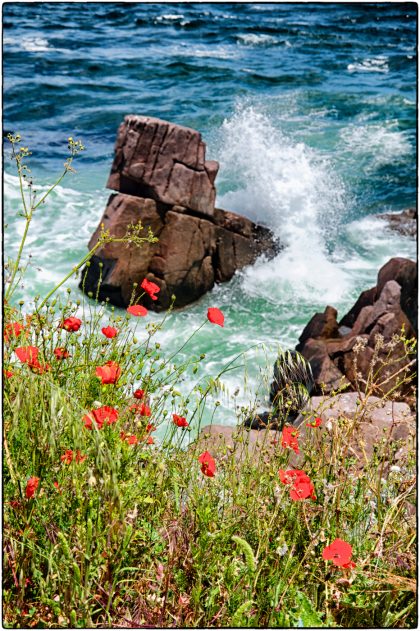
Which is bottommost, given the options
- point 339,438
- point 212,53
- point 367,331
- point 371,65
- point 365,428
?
point 367,331

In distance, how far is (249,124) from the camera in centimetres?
1520

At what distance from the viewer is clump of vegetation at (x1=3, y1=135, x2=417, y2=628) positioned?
7.34 ft

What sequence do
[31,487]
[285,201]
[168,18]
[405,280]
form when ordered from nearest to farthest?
[31,487]
[405,280]
[285,201]
[168,18]

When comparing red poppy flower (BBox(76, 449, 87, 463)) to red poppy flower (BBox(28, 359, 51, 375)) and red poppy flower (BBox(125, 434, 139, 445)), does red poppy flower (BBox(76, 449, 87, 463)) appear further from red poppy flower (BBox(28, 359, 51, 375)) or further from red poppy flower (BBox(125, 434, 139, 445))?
red poppy flower (BBox(28, 359, 51, 375))

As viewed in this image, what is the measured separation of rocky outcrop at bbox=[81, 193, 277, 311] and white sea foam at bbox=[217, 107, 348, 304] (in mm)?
891

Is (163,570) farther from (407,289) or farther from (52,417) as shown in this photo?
(407,289)

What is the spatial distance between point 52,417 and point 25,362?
45cm

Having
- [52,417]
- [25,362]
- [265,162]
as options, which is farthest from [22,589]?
[265,162]

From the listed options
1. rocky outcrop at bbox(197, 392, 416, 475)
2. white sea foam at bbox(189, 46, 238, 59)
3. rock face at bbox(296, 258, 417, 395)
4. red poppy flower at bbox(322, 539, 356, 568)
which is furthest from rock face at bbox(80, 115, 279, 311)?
white sea foam at bbox(189, 46, 238, 59)

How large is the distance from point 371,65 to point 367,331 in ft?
55.9

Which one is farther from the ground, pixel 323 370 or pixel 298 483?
pixel 298 483

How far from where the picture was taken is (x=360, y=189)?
13891 mm

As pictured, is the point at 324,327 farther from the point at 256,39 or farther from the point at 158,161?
the point at 256,39

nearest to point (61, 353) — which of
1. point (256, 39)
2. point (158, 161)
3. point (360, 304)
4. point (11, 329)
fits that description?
point (11, 329)
